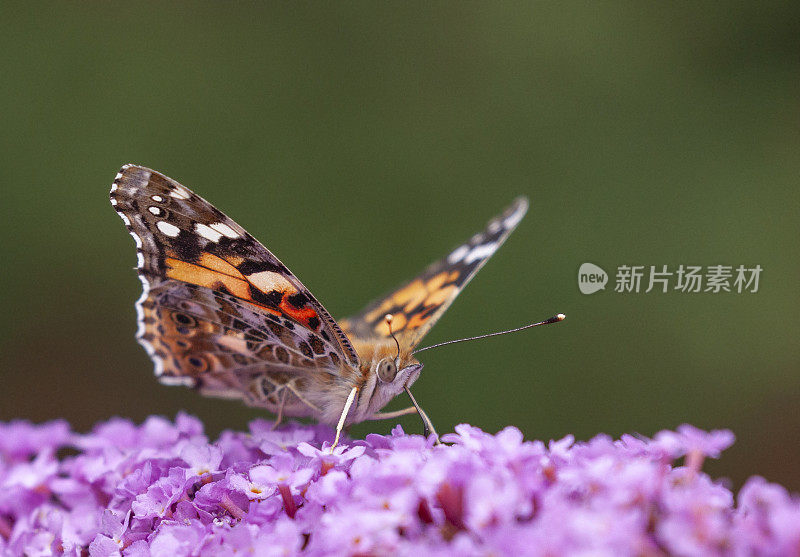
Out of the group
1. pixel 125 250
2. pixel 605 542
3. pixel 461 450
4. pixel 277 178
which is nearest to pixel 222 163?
pixel 277 178

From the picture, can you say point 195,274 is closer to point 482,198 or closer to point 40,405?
point 482,198

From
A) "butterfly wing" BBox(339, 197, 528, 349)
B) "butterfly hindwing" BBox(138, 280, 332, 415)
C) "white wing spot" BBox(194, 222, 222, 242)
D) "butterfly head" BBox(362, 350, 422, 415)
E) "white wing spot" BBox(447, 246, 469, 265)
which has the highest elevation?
"white wing spot" BBox(447, 246, 469, 265)

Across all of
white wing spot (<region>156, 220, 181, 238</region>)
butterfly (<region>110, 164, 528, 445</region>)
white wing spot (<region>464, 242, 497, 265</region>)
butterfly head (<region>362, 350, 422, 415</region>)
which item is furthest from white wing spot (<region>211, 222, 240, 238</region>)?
white wing spot (<region>464, 242, 497, 265</region>)

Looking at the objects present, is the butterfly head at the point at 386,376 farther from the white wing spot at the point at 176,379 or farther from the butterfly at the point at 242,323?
the white wing spot at the point at 176,379

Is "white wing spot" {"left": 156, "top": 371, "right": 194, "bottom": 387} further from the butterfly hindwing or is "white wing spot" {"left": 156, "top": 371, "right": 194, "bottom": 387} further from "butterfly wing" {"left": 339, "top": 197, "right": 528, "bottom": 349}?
"butterfly wing" {"left": 339, "top": 197, "right": 528, "bottom": 349}

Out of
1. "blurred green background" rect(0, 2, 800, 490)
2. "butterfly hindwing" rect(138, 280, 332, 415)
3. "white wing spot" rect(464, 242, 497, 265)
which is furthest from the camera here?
"blurred green background" rect(0, 2, 800, 490)
